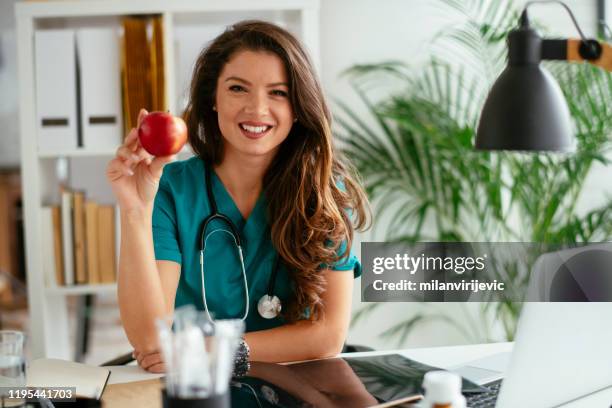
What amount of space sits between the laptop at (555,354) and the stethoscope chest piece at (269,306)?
54cm

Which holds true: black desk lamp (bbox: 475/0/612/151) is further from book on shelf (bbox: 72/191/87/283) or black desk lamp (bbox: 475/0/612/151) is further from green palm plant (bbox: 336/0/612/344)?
book on shelf (bbox: 72/191/87/283)

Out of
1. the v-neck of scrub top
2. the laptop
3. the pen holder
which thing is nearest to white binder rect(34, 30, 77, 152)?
the v-neck of scrub top

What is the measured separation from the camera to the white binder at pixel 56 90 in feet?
8.15

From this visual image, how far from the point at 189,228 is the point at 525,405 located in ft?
2.81

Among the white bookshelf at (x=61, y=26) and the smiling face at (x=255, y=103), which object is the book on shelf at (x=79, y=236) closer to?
the white bookshelf at (x=61, y=26)

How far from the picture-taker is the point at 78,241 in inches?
102

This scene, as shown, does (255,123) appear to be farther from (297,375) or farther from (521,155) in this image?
(521,155)

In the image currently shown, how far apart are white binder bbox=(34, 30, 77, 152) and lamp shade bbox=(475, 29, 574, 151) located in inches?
73.7

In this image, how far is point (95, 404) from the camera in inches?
39.1

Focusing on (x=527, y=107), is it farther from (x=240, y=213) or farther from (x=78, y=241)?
(x=78, y=241)

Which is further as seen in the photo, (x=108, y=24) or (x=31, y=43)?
(x=108, y=24)

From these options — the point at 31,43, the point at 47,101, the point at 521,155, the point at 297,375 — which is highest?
the point at 31,43

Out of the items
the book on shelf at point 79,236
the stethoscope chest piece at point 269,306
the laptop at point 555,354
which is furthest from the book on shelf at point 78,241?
the laptop at point 555,354

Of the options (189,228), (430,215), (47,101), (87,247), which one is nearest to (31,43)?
(47,101)
